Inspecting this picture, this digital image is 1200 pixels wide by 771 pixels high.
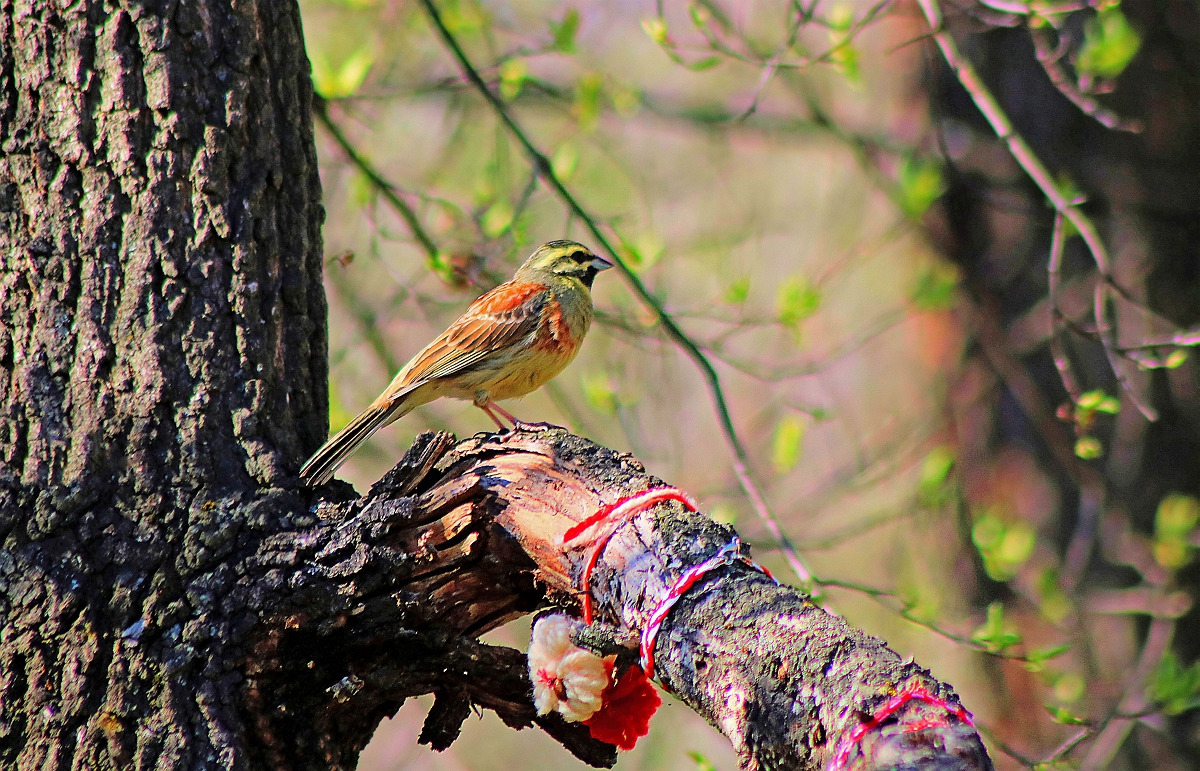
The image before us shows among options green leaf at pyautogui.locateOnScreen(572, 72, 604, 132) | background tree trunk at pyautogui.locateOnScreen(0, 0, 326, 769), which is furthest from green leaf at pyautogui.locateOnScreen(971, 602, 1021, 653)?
green leaf at pyautogui.locateOnScreen(572, 72, 604, 132)

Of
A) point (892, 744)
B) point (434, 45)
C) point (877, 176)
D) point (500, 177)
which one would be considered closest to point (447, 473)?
point (892, 744)

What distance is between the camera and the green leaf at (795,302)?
525 cm

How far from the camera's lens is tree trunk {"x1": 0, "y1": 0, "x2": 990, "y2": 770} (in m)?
2.79

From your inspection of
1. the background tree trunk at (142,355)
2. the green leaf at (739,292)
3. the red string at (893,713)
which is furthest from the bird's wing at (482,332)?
the red string at (893,713)

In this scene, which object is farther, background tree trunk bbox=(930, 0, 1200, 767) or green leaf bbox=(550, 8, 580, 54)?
background tree trunk bbox=(930, 0, 1200, 767)

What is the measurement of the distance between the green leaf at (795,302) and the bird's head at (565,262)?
0.91 metres

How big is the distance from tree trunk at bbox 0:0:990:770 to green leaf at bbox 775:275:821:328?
2.40 m

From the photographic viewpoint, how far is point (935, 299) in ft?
18.7

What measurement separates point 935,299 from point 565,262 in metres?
1.89

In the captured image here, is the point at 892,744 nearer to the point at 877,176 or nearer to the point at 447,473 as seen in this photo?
the point at 447,473

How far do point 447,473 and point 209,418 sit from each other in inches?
27.8

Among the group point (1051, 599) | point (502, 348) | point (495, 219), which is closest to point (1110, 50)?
point (1051, 599)

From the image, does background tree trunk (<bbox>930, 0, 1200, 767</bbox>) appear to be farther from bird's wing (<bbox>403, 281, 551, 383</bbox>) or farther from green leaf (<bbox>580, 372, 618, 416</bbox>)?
bird's wing (<bbox>403, 281, 551, 383</bbox>)

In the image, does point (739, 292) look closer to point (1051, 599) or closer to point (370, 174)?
point (370, 174)
